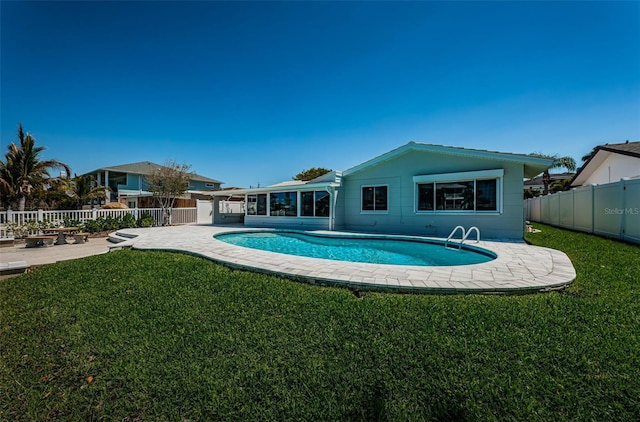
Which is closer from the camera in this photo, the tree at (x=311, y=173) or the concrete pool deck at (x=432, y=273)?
the concrete pool deck at (x=432, y=273)

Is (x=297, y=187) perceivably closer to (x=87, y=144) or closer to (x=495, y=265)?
(x=495, y=265)

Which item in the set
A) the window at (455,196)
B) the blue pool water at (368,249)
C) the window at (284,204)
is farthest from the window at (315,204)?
the window at (455,196)

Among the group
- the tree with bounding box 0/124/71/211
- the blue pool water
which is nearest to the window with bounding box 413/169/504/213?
the blue pool water

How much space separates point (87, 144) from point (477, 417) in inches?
1003

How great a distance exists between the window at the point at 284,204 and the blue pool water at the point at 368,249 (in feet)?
9.33

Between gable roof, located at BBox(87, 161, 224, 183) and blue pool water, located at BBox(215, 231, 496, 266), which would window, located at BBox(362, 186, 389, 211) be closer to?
blue pool water, located at BBox(215, 231, 496, 266)

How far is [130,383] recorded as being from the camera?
9.25 ft

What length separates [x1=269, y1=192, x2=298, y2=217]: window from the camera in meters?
17.0

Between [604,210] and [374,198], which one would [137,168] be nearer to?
[374,198]

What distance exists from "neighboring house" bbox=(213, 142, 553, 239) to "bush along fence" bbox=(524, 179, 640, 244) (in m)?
2.42

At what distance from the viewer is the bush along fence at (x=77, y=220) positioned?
13.0 meters

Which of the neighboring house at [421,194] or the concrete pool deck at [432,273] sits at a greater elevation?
the neighboring house at [421,194]

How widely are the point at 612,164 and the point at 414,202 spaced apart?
18.7m

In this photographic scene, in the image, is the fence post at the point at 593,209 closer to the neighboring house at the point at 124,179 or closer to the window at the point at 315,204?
the window at the point at 315,204
